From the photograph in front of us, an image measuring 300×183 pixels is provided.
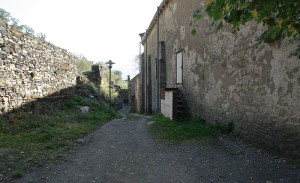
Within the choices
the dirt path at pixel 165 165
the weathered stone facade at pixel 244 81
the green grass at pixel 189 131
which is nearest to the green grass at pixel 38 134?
the dirt path at pixel 165 165

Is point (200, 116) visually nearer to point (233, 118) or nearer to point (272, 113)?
point (233, 118)

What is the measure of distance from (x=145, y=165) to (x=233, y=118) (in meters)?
3.21

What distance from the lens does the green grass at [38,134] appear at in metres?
5.80

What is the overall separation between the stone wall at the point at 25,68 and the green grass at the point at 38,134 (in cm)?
50

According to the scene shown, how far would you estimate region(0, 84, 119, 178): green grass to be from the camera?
5.80 metres

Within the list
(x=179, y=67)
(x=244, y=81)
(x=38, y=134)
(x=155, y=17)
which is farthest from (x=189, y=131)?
(x=155, y=17)

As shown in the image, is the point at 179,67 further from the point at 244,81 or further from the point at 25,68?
the point at 25,68

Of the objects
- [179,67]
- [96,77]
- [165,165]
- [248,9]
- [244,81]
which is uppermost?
[96,77]

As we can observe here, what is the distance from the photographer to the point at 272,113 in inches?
238

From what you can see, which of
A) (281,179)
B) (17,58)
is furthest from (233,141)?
(17,58)

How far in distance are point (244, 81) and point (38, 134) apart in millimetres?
5607

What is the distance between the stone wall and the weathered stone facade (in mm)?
5703

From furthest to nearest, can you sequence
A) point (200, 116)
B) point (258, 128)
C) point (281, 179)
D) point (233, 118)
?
point (200, 116)
point (233, 118)
point (258, 128)
point (281, 179)

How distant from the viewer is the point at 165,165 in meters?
5.74
